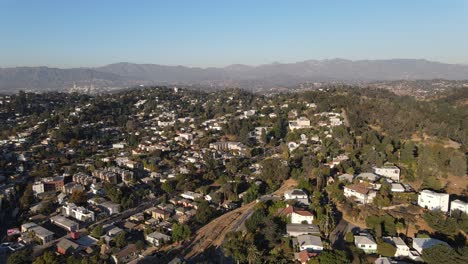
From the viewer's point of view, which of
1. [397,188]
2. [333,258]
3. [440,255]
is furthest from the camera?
[397,188]

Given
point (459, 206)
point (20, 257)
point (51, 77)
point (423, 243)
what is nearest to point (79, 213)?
point (20, 257)

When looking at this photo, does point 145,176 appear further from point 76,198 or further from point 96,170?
point 76,198

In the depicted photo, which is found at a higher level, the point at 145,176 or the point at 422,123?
the point at 422,123

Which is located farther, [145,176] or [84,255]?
[145,176]

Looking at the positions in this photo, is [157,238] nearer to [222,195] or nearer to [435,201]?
[222,195]

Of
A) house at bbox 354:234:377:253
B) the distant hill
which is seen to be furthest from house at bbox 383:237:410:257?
the distant hill

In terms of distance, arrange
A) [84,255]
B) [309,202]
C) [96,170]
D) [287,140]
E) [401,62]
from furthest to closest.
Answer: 1. [401,62]
2. [287,140]
3. [96,170]
4. [309,202]
5. [84,255]

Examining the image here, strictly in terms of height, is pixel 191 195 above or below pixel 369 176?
below

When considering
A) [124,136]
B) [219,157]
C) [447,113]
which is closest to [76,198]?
[219,157]
